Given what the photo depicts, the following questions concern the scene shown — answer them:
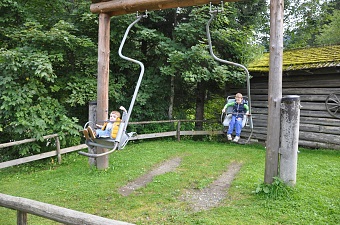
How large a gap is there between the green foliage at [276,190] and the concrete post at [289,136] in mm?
108

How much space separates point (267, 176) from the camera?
4.85 meters

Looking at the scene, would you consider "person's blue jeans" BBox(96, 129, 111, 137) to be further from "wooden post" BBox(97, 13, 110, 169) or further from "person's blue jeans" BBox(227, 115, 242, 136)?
"person's blue jeans" BBox(227, 115, 242, 136)

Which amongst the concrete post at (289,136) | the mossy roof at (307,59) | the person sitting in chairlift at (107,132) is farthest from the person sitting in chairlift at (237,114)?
the mossy roof at (307,59)

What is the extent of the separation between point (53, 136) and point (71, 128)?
521 mm

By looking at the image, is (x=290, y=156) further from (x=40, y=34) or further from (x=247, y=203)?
(x=40, y=34)

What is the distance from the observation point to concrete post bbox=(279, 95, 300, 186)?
4688 millimetres

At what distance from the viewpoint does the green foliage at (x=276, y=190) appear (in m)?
4.59

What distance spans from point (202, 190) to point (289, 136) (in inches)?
76.1

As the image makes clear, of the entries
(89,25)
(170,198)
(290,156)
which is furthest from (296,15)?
(170,198)

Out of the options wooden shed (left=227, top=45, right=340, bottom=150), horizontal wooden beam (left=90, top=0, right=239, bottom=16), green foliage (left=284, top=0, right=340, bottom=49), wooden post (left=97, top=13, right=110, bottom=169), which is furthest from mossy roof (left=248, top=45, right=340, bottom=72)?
wooden post (left=97, top=13, right=110, bottom=169)

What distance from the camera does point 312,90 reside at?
9.02 m

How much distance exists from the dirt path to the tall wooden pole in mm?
985

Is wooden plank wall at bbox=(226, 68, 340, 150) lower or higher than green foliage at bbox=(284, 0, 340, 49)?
lower

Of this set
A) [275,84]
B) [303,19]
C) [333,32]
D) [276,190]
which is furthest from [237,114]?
[333,32]
